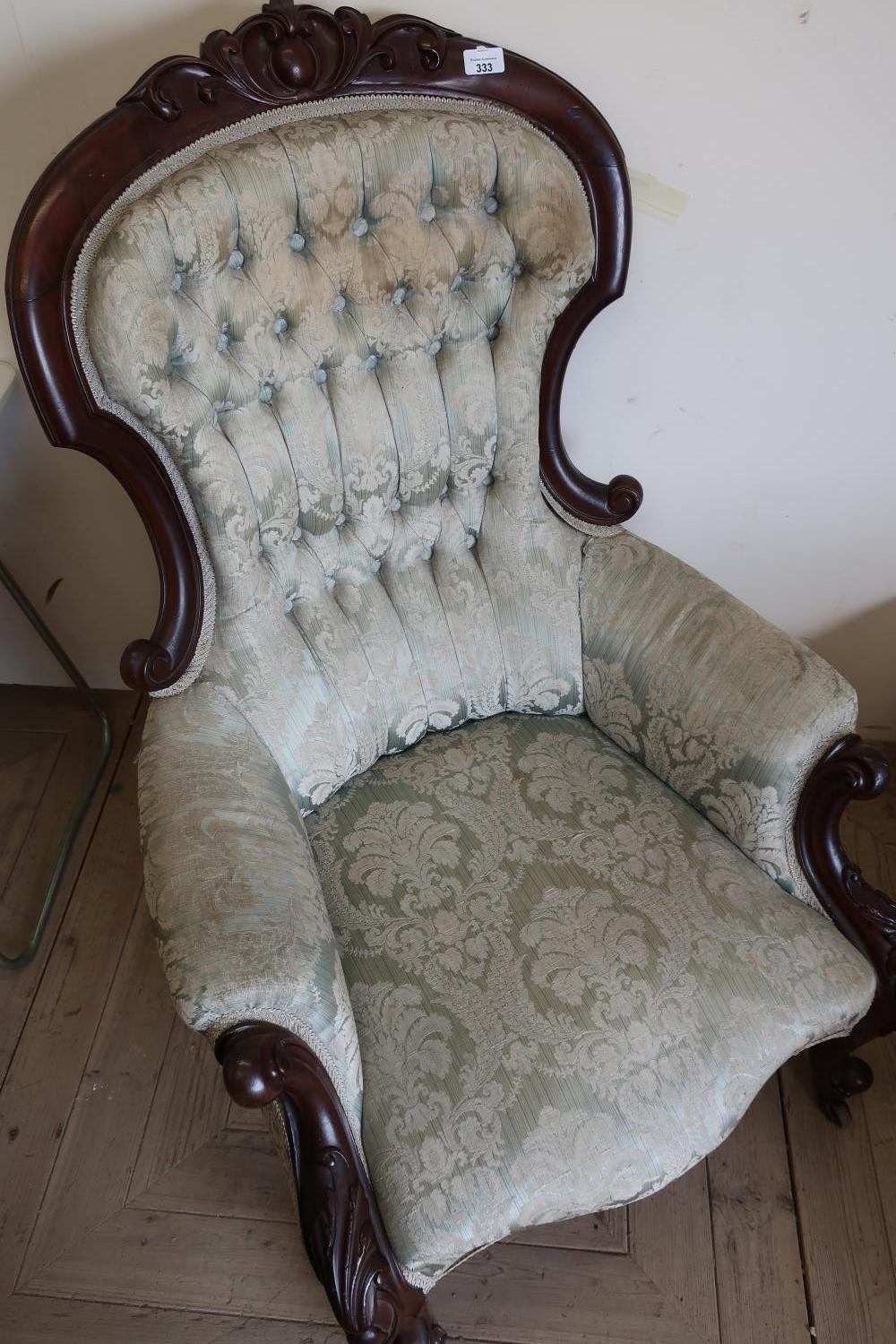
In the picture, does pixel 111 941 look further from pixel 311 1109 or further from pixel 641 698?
pixel 641 698

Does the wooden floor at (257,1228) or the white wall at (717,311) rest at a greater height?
the white wall at (717,311)

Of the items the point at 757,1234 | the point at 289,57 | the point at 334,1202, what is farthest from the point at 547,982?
the point at 289,57

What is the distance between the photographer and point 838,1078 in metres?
1.18

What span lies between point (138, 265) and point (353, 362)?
0.75ft

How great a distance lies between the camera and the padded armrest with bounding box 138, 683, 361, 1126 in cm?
79

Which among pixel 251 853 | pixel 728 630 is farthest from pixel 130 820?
pixel 728 630

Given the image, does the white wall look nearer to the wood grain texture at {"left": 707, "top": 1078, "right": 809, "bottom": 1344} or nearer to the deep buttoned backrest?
the deep buttoned backrest

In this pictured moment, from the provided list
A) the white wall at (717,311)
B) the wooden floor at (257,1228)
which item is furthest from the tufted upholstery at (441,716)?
the wooden floor at (257,1228)

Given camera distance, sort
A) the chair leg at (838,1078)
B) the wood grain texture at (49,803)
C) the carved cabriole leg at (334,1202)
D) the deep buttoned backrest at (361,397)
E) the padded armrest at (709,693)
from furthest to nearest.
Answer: the wood grain texture at (49,803) < the chair leg at (838,1078) < the padded armrest at (709,693) < the deep buttoned backrest at (361,397) < the carved cabriole leg at (334,1202)

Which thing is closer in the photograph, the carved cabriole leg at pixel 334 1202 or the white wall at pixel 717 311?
the carved cabriole leg at pixel 334 1202

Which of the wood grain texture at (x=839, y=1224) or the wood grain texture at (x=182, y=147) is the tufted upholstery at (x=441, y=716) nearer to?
the wood grain texture at (x=182, y=147)

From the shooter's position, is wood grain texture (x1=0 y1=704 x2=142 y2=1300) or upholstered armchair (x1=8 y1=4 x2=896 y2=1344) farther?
wood grain texture (x1=0 y1=704 x2=142 y2=1300)

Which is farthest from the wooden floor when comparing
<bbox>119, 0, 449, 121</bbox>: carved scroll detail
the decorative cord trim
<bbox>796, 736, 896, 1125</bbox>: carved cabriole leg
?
<bbox>119, 0, 449, 121</bbox>: carved scroll detail

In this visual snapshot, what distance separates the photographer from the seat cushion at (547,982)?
835 millimetres
